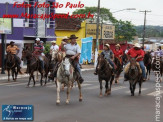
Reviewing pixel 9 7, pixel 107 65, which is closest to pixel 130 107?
pixel 107 65

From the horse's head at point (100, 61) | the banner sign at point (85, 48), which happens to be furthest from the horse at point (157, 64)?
the banner sign at point (85, 48)

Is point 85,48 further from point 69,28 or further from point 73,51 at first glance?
point 73,51

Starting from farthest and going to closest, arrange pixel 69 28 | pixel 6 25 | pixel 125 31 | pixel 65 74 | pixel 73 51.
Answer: pixel 125 31
pixel 69 28
pixel 6 25
pixel 73 51
pixel 65 74

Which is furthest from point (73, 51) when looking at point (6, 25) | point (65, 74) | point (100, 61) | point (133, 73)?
point (6, 25)

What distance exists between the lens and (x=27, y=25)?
3700cm

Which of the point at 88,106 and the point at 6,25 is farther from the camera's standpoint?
the point at 6,25

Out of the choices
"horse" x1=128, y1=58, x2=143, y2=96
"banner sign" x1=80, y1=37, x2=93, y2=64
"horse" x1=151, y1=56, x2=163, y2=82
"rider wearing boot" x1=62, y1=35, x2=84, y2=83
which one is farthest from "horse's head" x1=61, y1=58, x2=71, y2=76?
"banner sign" x1=80, y1=37, x2=93, y2=64

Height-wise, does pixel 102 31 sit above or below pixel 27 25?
below

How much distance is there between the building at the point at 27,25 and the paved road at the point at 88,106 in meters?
18.3

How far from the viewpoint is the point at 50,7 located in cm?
3988

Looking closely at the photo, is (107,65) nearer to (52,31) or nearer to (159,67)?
(159,67)

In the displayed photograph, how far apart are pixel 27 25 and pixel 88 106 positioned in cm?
2546

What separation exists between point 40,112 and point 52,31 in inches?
1164

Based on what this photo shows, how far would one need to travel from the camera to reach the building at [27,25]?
34219mm
